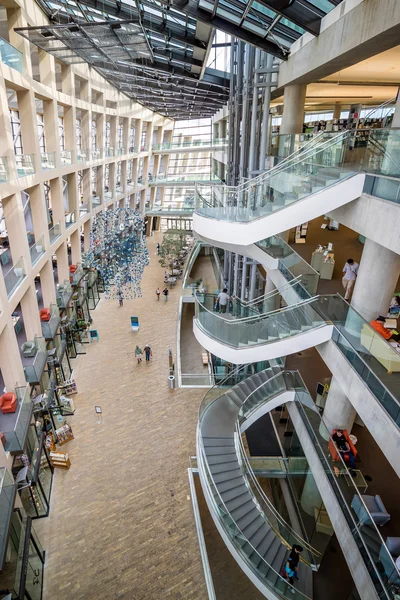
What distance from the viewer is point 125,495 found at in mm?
9680

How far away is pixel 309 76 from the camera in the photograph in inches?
336

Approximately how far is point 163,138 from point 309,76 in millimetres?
29897

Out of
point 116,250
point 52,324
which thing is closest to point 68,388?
point 52,324

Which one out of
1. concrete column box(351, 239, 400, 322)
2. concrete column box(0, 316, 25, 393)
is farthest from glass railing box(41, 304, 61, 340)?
concrete column box(351, 239, 400, 322)

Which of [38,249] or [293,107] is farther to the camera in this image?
[38,249]

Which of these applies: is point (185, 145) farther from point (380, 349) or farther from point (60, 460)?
point (380, 349)

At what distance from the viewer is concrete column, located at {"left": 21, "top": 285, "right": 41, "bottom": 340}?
35.0 ft

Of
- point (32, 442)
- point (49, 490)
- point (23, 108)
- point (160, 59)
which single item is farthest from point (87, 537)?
point (160, 59)

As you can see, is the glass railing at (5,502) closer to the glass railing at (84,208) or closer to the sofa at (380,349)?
the sofa at (380,349)

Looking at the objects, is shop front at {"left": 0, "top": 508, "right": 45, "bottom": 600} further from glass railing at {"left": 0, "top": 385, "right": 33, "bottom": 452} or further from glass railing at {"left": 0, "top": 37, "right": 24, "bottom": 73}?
glass railing at {"left": 0, "top": 37, "right": 24, "bottom": 73}

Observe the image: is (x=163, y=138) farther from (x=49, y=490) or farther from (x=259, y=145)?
(x=49, y=490)

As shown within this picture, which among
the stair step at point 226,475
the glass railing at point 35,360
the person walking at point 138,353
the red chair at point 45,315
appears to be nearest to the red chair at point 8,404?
the glass railing at point 35,360

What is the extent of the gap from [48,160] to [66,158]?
2233mm

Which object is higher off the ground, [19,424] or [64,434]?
[19,424]
